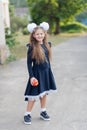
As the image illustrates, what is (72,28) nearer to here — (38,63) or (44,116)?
(44,116)

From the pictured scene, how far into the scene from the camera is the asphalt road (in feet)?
20.1

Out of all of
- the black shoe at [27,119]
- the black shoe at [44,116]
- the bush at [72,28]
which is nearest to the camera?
the black shoe at [27,119]

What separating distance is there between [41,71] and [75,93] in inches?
92.9

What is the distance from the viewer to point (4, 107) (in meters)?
7.23

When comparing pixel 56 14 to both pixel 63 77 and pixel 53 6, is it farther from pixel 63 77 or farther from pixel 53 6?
pixel 63 77

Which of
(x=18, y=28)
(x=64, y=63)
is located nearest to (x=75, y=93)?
(x=64, y=63)

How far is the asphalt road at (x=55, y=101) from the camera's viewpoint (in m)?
6.12

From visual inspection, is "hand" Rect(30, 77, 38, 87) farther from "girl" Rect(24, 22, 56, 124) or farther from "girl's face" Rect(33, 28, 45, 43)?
"girl's face" Rect(33, 28, 45, 43)

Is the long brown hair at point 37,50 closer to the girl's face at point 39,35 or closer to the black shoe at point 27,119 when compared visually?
the girl's face at point 39,35

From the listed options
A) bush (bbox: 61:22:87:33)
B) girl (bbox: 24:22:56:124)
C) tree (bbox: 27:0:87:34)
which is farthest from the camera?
bush (bbox: 61:22:87:33)

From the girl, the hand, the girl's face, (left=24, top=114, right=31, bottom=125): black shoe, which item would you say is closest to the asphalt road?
(left=24, top=114, right=31, bottom=125): black shoe

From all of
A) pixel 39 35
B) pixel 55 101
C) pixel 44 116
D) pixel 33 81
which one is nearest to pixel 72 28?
pixel 55 101

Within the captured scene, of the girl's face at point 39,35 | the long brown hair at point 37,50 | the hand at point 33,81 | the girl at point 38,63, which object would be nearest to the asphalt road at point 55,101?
the girl at point 38,63

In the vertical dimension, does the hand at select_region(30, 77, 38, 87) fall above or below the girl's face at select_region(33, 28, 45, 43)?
below
